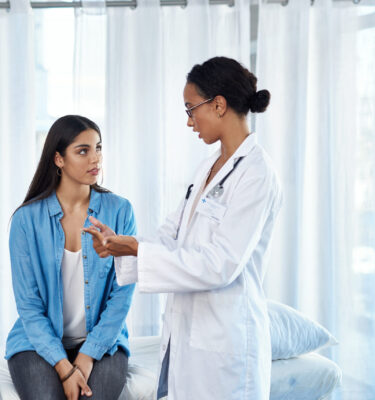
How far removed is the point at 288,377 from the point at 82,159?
1098 millimetres

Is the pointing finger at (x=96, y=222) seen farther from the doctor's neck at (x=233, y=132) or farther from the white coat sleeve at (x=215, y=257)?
the doctor's neck at (x=233, y=132)

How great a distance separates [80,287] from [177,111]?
1172mm

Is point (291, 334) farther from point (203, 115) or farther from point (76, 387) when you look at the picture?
point (203, 115)

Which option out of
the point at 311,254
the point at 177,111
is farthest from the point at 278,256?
the point at 177,111

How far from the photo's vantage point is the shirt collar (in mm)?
2027

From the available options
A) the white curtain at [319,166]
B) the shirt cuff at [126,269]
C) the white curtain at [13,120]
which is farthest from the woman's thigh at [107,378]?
the white curtain at [319,166]

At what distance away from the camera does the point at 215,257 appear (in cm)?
145

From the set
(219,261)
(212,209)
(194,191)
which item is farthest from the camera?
(194,191)

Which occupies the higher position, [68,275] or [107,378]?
[68,275]

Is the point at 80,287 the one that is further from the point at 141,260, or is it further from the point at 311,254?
the point at 311,254

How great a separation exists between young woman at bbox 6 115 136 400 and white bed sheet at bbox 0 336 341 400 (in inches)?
3.2

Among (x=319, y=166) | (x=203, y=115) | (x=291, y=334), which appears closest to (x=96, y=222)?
(x=203, y=115)

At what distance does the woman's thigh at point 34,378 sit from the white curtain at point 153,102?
0.96 meters

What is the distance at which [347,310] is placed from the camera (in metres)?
2.92
